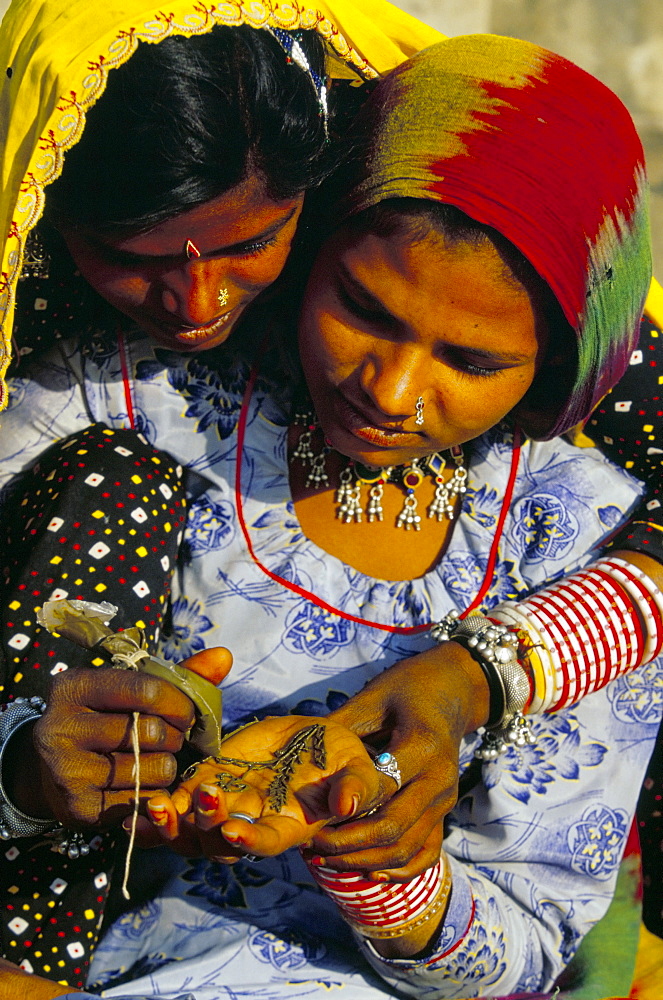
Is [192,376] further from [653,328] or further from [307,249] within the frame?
[653,328]

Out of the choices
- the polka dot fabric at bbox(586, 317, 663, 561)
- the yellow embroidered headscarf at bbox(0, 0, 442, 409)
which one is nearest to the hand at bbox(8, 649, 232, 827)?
the yellow embroidered headscarf at bbox(0, 0, 442, 409)

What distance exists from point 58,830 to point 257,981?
0.41 metres

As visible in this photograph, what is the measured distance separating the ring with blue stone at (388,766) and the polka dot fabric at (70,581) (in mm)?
453

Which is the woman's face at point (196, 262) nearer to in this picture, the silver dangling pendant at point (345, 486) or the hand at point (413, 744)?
the silver dangling pendant at point (345, 486)

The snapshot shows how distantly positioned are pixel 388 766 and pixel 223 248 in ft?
2.60

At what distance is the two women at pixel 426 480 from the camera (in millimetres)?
1426

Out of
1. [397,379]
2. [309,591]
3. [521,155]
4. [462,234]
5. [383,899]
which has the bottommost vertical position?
[383,899]

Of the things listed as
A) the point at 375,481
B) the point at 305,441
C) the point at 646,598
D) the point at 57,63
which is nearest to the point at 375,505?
the point at 375,481

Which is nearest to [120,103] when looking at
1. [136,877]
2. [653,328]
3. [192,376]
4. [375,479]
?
[192,376]

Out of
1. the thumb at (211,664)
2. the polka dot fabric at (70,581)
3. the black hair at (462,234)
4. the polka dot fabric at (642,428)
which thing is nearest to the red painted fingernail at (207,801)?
the thumb at (211,664)

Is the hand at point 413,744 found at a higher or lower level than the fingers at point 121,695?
lower

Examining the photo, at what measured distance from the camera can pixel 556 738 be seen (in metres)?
1.74

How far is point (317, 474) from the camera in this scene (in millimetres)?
1788

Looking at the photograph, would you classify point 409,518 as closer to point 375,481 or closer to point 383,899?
point 375,481
